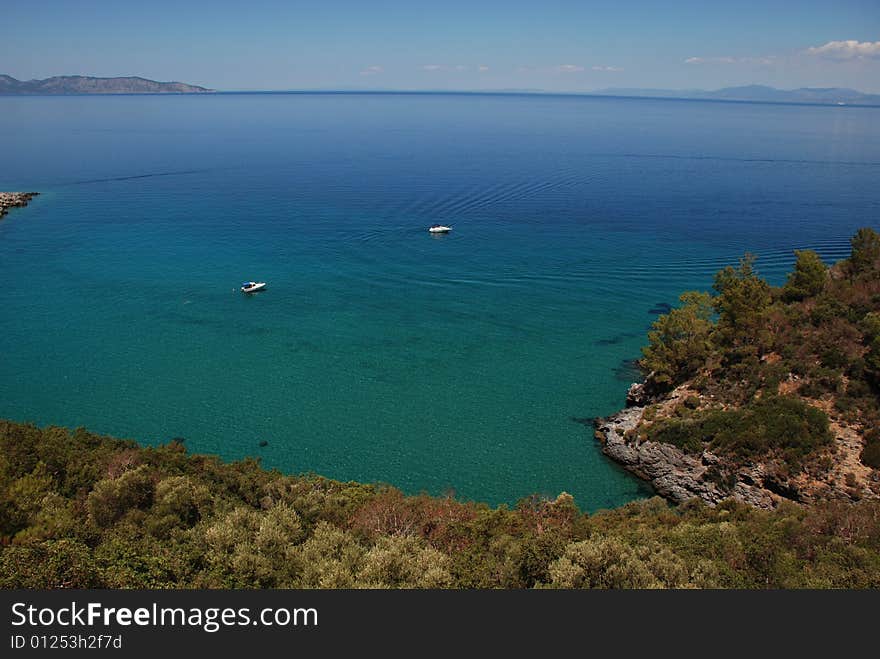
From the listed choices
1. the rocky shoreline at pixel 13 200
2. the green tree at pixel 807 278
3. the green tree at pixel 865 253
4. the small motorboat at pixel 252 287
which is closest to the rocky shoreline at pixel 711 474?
the green tree at pixel 807 278

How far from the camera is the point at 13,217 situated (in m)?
86.4

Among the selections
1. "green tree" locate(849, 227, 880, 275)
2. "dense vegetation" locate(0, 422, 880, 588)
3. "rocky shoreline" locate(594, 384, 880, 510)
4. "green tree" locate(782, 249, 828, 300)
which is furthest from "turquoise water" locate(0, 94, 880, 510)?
"green tree" locate(849, 227, 880, 275)

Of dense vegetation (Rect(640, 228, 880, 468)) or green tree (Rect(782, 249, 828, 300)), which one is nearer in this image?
dense vegetation (Rect(640, 228, 880, 468))

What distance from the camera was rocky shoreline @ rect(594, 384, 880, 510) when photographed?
29.3 metres

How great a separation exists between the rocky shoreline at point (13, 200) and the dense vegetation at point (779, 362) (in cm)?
9523

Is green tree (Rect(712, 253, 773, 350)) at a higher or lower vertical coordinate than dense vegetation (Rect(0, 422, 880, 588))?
higher

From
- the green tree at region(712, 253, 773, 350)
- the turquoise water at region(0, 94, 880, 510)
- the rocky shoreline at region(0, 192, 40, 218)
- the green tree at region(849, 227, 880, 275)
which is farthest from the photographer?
the rocky shoreline at region(0, 192, 40, 218)

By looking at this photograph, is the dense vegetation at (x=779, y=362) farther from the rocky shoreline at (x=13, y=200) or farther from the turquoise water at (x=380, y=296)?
the rocky shoreline at (x=13, y=200)

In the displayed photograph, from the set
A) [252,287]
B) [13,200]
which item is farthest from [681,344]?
[13,200]

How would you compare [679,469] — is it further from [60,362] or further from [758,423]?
[60,362]

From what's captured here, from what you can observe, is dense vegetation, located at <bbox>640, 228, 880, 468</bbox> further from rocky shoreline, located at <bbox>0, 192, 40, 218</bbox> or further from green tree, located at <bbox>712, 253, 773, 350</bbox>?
rocky shoreline, located at <bbox>0, 192, 40, 218</bbox>

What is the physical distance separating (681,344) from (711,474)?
33.9 ft

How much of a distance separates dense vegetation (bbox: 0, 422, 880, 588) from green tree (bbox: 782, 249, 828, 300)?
779 inches

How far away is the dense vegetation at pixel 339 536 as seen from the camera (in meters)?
17.0
